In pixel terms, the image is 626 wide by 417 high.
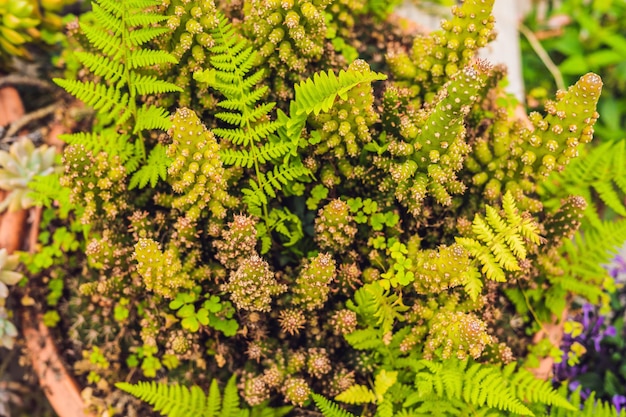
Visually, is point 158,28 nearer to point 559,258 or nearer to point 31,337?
point 31,337

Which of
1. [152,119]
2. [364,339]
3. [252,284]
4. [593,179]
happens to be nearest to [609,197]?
[593,179]

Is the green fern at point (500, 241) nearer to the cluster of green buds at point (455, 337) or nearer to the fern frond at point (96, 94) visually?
the cluster of green buds at point (455, 337)

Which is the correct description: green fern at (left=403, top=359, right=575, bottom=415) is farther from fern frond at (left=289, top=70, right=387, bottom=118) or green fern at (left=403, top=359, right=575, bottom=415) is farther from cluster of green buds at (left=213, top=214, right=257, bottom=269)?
fern frond at (left=289, top=70, right=387, bottom=118)

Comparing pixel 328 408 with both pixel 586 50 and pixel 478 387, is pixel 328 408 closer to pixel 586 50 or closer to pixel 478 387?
pixel 478 387

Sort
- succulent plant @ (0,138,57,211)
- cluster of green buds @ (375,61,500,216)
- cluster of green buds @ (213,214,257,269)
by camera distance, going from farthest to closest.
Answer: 1. succulent plant @ (0,138,57,211)
2. cluster of green buds @ (213,214,257,269)
3. cluster of green buds @ (375,61,500,216)

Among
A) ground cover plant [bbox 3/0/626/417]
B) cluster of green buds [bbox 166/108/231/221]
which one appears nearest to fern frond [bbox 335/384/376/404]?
ground cover plant [bbox 3/0/626/417]

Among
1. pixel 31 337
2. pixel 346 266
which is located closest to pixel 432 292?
pixel 346 266

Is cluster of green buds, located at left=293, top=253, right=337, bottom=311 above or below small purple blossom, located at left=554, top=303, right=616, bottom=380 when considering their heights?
above
